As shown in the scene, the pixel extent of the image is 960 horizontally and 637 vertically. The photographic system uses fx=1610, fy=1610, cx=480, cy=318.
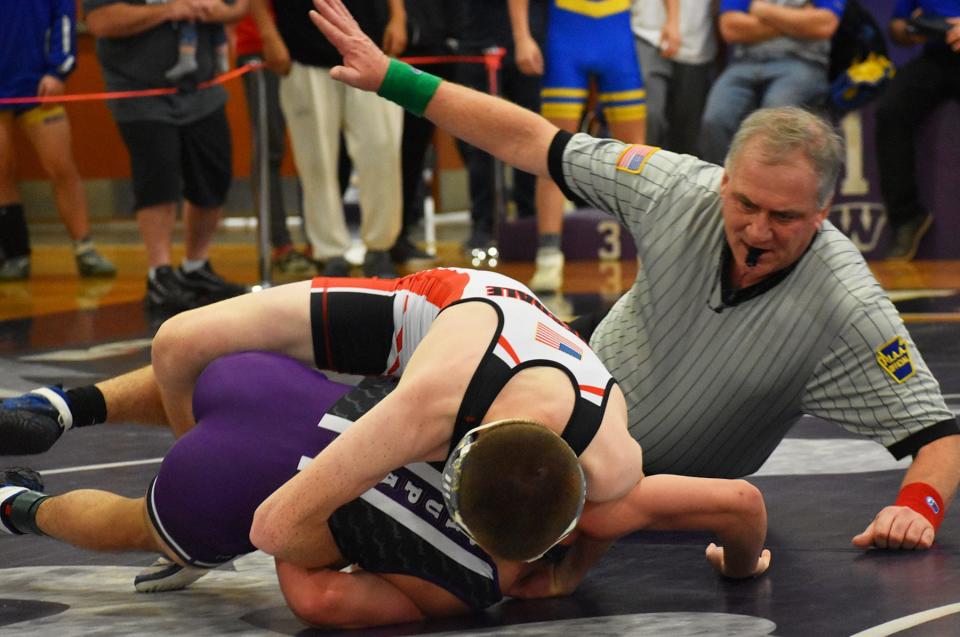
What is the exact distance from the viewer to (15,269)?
7.98m

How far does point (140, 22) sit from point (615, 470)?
14.4ft

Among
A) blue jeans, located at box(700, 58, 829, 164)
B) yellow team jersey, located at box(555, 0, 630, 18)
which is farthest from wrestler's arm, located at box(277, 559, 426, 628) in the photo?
blue jeans, located at box(700, 58, 829, 164)

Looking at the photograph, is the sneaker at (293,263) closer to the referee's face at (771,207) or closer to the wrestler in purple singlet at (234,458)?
the referee's face at (771,207)

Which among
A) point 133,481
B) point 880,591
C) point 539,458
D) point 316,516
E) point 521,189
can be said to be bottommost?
point 521,189

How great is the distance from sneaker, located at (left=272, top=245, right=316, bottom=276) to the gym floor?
10.6 ft

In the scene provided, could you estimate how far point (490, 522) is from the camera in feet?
7.16

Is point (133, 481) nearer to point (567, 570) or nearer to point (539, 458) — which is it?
point (567, 570)

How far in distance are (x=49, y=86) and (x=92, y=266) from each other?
3.19 ft

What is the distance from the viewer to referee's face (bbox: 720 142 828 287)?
9.31ft

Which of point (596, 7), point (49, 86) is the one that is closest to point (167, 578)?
point (596, 7)

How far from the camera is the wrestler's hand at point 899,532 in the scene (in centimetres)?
281

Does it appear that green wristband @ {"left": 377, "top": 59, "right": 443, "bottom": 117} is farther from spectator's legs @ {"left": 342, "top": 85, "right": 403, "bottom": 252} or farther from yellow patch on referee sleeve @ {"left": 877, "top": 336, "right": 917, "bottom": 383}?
spectator's legs @ {"left": 342, "top": 85, "right": 403, "bottom": 252}

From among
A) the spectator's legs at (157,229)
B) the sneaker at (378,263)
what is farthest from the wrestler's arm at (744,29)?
the spectator's legs at (157,229)

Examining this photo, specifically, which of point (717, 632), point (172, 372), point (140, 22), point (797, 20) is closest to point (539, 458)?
point (717, 632)
